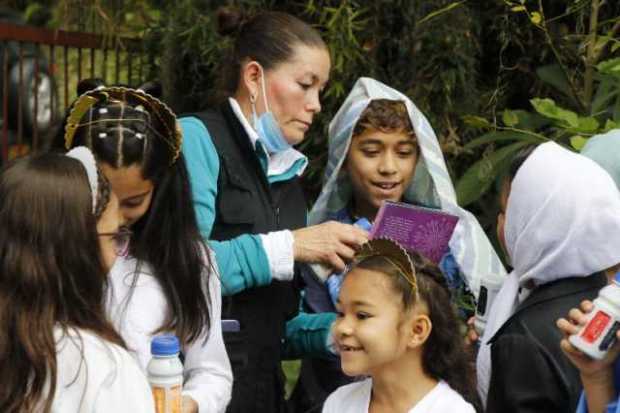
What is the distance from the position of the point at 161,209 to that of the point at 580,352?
1.19m

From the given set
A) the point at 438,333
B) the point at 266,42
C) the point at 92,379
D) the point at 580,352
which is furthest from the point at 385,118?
the point at 92,379

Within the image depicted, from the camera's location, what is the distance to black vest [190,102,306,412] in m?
3.46

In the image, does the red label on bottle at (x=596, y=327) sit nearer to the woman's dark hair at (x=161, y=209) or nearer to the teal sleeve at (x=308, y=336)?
the woman's dark hair at (x=161, y=209)

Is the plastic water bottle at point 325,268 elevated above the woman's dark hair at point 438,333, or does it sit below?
below

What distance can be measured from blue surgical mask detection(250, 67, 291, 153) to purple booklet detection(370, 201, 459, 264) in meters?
0.38

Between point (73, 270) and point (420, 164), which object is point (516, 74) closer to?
point (420, 164)

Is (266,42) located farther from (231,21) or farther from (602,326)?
(602,326)

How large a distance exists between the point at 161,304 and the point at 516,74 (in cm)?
291

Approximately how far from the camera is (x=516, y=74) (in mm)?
5461

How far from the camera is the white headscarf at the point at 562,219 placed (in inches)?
112

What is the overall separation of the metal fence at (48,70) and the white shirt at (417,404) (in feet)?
8.21

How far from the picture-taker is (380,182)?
12.7 ft

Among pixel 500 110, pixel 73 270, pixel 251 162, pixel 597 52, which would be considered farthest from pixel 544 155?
pixel 500 110

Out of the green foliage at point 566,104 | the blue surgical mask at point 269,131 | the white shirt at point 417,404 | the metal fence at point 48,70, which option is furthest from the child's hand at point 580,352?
the metal fence at point 48,70
